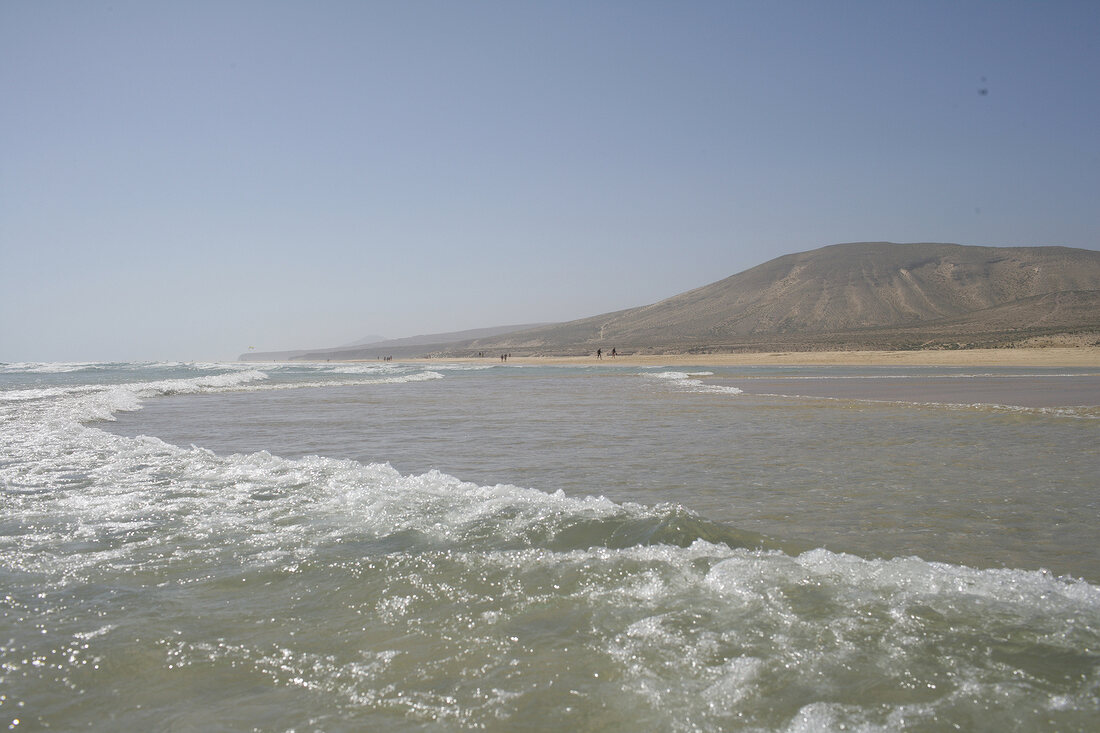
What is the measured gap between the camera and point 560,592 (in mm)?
3623

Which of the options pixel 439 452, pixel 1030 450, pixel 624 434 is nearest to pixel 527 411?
pixel 624 434

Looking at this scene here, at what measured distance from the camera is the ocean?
251 cm

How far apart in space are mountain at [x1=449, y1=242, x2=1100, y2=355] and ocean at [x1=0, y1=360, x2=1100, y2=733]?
65720 millimetres

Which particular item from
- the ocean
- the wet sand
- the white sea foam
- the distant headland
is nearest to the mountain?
the distant headland

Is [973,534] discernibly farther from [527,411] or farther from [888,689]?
[527,411]

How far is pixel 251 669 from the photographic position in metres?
2.80

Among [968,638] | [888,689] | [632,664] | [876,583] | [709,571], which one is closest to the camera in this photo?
[888,689]

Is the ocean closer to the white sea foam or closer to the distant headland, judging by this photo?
the white sea foam

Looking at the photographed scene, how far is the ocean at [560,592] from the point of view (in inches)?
98.7

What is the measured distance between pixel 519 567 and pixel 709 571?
1164mm

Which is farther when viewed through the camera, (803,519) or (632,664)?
(803,519)

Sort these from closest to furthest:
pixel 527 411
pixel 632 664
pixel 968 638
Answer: pixel 632 664
pixel 968 638
pixel 527 411

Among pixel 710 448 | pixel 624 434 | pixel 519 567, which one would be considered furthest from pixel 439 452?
pixel 519 567

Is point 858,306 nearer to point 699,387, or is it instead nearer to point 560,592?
point 699,387
